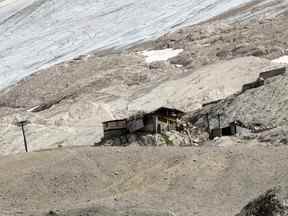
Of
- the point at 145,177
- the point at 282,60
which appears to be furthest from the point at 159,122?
the point at 282,60

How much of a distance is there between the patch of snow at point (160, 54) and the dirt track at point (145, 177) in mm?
28746

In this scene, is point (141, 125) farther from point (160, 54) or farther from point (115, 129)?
point (160, 54)

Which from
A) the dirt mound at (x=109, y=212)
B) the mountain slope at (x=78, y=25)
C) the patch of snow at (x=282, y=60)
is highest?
the mountain slope at (x=78, y=25)

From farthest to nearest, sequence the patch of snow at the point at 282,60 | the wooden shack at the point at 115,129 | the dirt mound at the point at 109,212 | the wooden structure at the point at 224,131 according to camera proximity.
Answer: the patch of snow at the point at 282,60 → the wooden shack at the point at 115,129 → the wooden structure at the point at 224,131 → the dirt mound at the point at 109,212

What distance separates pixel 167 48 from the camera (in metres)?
49.8

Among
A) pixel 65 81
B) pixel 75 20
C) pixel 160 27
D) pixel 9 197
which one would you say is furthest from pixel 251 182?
pixel 75 20

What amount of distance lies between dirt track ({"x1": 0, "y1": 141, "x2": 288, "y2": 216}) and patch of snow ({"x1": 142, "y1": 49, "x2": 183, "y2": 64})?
94.3ft

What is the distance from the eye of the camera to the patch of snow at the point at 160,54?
46750mm

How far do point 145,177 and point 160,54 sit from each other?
106 ft

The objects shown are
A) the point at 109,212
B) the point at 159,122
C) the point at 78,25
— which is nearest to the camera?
the point at 109,212

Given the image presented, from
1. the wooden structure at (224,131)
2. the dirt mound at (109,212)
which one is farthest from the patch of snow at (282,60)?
the dirt mound at (109,212)

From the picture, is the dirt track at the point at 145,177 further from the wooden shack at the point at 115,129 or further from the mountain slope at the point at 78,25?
the mountain slope at the point at 78,25

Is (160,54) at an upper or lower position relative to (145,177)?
upper

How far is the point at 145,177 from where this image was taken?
1625 cm
